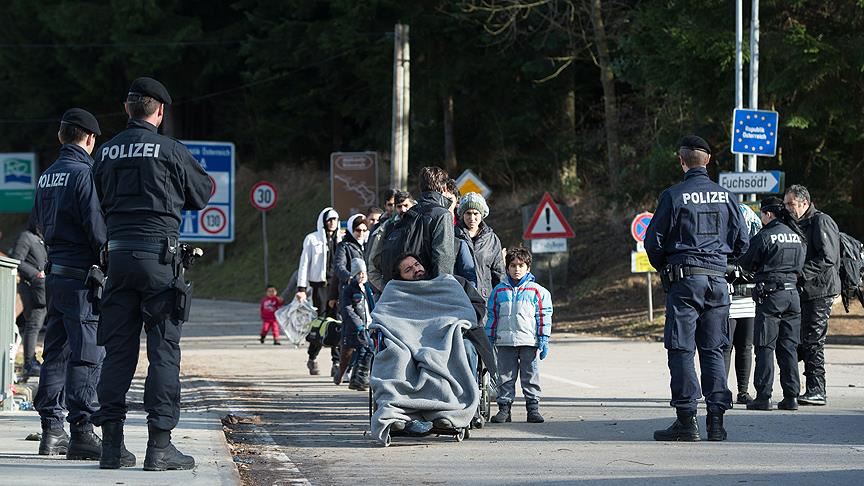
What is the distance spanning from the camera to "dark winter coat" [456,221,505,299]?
38.4 feet

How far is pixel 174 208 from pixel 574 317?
18.3 metres

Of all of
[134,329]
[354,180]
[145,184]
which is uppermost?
[354,180]

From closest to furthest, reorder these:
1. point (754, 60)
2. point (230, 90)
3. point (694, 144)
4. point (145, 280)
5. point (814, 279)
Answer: point (145, 280)
point (694, 144)
point (814, 279)
point (754, 60)
point (230, 90)

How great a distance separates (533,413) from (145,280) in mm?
4442

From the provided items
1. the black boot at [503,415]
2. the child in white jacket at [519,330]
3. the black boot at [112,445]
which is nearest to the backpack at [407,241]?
the child in white jacket at [519,330]

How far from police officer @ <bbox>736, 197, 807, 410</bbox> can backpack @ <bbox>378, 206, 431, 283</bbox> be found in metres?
3.25

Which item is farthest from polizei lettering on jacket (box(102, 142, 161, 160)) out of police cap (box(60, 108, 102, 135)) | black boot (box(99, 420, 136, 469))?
black boot (box(99, 420, 136, 469))

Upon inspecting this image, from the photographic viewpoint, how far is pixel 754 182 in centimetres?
1972

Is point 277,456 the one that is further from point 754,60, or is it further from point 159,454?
point 754,60

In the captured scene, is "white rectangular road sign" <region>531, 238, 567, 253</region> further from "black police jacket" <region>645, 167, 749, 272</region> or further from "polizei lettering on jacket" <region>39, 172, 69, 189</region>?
"polizei lettering on jacket" <region>39, 172, 69, 189</region>

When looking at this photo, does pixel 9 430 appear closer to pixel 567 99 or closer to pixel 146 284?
pixel 146 284

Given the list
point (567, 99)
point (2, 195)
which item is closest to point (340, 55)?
point (567, 99)

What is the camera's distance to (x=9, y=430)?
10258 mm

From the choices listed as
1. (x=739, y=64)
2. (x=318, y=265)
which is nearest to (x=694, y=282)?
(x=318, y=265)
